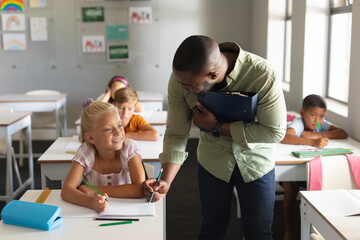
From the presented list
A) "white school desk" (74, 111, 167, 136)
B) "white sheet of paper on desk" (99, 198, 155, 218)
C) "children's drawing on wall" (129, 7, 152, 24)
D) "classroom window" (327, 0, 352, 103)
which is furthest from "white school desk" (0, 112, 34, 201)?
"classroom window" (327, 0, 352, 103)

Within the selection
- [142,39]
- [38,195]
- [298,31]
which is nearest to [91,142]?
[38,195]

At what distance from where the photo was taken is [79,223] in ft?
5.53

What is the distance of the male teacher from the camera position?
5.58ft

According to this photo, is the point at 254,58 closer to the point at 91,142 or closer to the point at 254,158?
the point at 254,158

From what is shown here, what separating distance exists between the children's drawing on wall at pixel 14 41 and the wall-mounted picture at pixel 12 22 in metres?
0.08

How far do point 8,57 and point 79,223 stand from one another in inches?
199

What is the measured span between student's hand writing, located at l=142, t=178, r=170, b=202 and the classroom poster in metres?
4.62

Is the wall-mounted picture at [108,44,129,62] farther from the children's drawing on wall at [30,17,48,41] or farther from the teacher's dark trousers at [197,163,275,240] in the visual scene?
the teacher's dark trousers at [197,163,275,240]

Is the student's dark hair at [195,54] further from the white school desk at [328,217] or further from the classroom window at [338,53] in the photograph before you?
the classroom window at [338,53]

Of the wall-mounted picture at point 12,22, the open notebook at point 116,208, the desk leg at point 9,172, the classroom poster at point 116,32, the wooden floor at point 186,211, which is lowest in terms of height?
the wooden floor at point 186,211

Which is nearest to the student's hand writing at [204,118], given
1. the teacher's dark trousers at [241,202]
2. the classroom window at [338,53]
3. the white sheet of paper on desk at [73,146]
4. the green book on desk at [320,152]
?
the teacher's dark trousers at [241,202]

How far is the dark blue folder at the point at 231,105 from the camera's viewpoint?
1.68 meters

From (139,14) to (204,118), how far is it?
15.3 ft

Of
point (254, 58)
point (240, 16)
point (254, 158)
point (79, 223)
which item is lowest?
point (79, 223)
